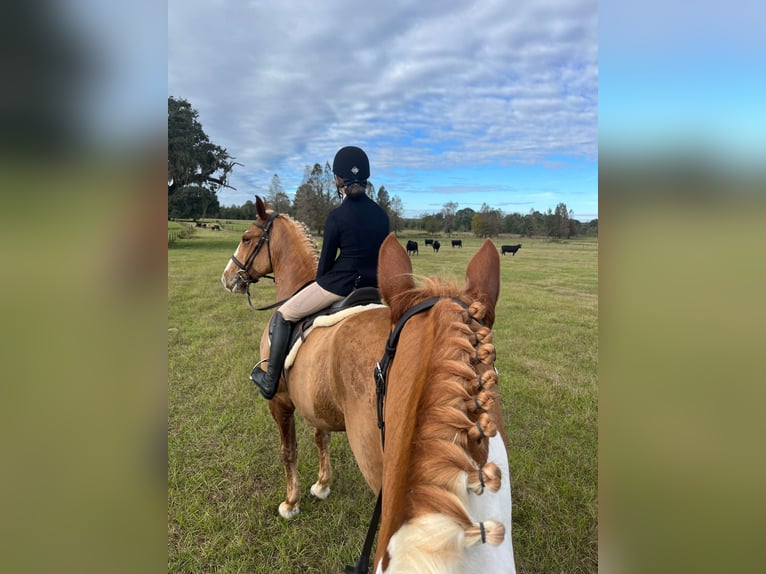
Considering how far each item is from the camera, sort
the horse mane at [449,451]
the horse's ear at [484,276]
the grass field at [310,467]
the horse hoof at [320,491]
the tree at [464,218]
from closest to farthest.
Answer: the horse mane at [449,451], the horse's ear at [484,276], the grass field at [310,467], the horse hoof at [320,491], the tree at [464,218]

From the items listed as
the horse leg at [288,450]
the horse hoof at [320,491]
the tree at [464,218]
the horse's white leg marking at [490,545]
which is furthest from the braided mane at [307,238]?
the tree at [464,218]

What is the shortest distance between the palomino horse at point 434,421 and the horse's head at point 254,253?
2.01 metres

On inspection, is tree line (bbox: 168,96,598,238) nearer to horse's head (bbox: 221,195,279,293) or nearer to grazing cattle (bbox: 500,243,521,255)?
horse's head (bbox: 221,195,279,293)

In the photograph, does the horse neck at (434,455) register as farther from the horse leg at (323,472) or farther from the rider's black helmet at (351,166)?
the horse leg at (323,472)

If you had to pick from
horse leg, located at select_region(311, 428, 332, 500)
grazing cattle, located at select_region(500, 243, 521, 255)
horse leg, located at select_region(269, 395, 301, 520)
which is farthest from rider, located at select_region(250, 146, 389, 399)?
grazing cattle, located at select_region(500, 243, 521, 255)

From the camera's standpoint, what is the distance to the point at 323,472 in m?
4.01

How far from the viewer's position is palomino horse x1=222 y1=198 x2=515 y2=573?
36.3 inches

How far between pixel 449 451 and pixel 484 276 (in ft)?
3.17

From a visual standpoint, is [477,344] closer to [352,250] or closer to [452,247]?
[352,250]

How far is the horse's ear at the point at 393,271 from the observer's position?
1844mm

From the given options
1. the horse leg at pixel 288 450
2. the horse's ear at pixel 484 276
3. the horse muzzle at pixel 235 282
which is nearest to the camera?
the horse's ear at pixel 484 276

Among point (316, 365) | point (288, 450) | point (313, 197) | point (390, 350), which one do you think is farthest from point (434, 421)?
point (313, 197)

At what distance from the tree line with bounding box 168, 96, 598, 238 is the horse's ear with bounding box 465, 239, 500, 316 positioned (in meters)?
0.39
